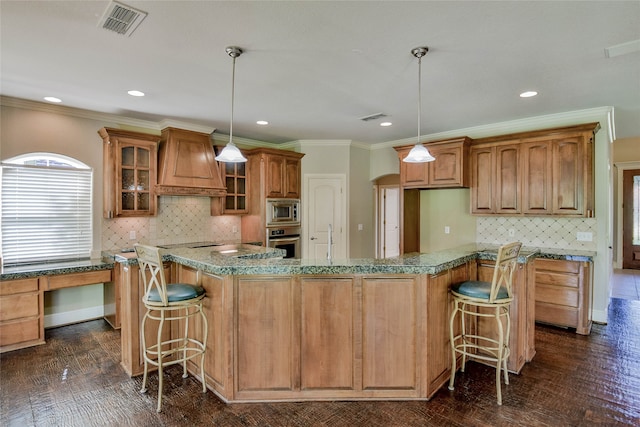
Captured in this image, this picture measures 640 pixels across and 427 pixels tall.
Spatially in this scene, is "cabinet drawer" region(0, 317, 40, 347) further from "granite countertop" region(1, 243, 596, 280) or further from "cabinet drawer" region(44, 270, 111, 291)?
"granite countertop" region(1, 243, 596, 280)

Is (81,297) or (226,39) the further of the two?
(81,297)

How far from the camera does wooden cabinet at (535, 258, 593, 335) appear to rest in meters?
3.88

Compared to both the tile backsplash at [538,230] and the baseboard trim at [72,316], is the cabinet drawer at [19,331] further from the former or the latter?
the tile backsplash at [538,230]

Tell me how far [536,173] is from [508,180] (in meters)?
0.33

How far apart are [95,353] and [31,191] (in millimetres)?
2166

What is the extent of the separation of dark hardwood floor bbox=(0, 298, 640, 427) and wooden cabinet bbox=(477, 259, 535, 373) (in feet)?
0.43

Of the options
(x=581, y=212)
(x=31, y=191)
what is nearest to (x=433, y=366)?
(x=581, y=212)

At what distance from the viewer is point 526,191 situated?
4.34 metres

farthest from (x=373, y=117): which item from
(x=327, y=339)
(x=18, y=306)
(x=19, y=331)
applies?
(x=19, y=331)

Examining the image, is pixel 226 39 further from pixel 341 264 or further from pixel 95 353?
pixel 95 353

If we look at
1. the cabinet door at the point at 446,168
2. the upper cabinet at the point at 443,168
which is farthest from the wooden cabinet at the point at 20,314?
the cabinet door at the point at 446,168

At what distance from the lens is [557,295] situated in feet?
13.3

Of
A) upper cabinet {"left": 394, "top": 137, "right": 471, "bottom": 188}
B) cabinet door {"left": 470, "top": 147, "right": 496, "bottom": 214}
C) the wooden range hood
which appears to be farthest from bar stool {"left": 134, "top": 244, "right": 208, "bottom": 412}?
cabinet door {"left": 470, "top": 147, "right": 496, "bottom": 214}

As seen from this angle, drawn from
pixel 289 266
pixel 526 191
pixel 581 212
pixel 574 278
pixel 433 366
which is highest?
pixel 526 191
